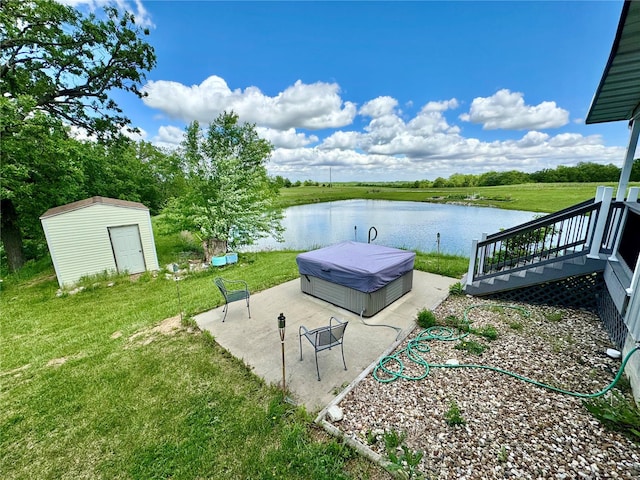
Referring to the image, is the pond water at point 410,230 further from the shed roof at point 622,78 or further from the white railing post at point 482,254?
the shed roof at point 622,78

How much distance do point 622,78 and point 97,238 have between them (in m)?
11.9

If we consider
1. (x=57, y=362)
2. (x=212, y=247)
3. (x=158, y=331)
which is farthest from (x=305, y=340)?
(x=212, y=247)

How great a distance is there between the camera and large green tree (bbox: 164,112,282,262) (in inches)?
411

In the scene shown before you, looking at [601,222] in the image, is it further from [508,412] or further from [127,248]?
[127,248]

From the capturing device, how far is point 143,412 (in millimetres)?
2869

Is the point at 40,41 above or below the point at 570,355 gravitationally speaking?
above

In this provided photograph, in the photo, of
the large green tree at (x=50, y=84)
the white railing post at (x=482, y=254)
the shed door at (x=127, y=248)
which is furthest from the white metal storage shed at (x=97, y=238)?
the white railing post at (x=482, y=254)

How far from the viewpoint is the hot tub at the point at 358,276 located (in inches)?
185

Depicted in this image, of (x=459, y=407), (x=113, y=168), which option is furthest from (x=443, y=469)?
(x=113, y=168)

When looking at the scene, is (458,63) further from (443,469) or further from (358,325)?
(443,469)

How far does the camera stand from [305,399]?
9.55 feet

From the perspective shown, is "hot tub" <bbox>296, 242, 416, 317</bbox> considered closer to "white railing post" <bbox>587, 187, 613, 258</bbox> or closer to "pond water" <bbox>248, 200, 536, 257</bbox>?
"white railing post" <bbox>587, 187, 613, 258</bbox>

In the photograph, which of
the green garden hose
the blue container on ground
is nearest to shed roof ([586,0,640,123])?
the green garden hose

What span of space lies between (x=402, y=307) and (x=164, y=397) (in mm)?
4200
